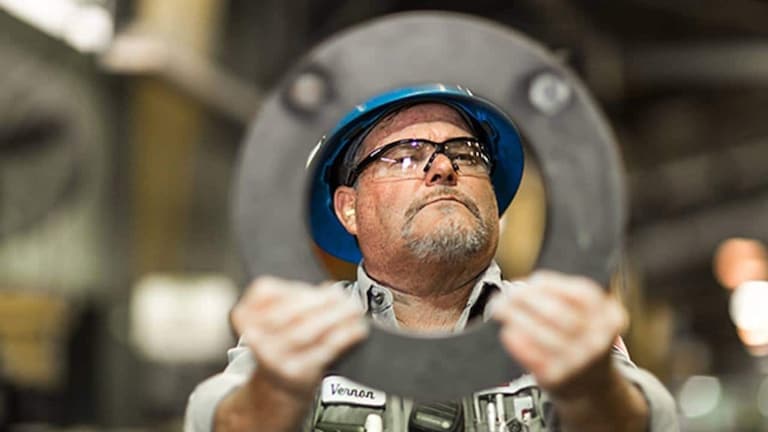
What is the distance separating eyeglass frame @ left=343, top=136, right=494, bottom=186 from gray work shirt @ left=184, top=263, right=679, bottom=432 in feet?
0.40

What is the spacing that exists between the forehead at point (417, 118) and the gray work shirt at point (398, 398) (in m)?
0.19

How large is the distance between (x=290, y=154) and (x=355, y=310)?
18cm

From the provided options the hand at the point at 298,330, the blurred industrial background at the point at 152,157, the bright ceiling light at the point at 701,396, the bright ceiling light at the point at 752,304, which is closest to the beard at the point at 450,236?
the hand at the point at 298,330

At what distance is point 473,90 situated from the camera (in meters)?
1.17

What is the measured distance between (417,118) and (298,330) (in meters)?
0.40

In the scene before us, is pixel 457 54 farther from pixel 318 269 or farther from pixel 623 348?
pixel 623 348

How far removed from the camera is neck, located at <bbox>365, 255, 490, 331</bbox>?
4.55 feet

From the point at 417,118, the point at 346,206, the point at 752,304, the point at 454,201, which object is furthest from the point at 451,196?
the point at 752,304

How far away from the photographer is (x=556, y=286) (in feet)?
3.41

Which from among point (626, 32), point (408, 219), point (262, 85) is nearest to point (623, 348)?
point (408, 219)

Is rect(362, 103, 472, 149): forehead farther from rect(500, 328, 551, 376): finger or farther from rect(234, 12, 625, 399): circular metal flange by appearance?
rect(500, 328, 551, 376): finger

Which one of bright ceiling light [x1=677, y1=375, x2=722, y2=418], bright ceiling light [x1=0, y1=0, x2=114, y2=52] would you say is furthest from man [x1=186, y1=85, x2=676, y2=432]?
bright ceiling light [x1=677, y1=375, x2=722, y2=418]

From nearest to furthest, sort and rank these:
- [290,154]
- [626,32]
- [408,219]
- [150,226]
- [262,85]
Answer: [290,154]
[408,219]
[150,226]
[262,85]
[626,32]

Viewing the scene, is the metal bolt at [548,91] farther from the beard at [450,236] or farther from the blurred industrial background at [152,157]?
the blurred industrial background at [152,157]
